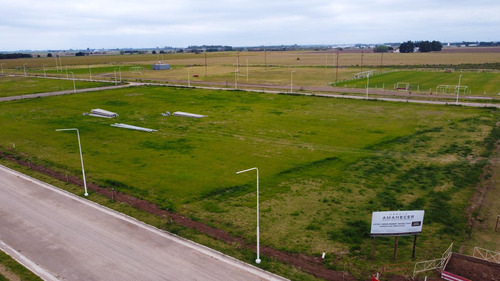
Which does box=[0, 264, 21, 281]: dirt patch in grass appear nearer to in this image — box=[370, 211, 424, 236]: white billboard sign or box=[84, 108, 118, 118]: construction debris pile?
box=[370, 211, 424, 236]: white billboard sign

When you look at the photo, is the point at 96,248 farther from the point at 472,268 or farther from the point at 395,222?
the point at 472,268

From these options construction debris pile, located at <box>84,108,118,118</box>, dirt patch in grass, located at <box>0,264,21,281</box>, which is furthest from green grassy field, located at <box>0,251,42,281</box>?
construction debris pile, located at <box>84,108,118,118</box>

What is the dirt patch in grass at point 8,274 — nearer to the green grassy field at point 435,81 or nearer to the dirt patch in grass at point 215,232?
the dirt patch in grass at point 215,232

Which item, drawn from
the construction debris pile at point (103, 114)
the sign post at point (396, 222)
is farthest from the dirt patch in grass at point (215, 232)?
the construction debris pile at point (103, 114)

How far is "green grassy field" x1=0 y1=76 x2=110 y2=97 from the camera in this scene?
91312 mm

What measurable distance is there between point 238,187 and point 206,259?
35.7 feet

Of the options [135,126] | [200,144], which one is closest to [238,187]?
[200,144]

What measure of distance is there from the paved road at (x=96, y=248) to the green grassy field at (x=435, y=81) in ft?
254

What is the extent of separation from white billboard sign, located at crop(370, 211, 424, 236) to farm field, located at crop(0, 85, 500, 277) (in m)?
1.96

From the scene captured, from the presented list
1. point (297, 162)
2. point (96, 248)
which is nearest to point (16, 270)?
point (96, 248)

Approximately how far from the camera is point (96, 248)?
2206 centimetres

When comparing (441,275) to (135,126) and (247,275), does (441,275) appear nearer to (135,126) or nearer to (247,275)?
(247,275)

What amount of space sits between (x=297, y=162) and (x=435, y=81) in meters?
81.3

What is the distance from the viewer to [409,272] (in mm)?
19797
